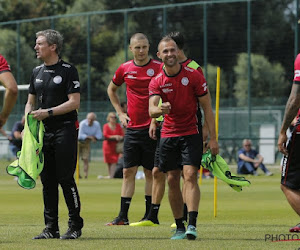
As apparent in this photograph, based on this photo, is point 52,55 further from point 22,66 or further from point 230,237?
point 22,66

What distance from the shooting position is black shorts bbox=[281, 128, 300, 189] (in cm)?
980

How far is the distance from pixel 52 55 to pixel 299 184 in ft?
9.82

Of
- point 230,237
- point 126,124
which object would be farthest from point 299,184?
point 126,124

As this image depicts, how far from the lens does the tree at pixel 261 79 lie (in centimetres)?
4738

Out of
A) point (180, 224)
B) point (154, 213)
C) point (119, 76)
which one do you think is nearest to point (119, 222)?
point (154, 213)

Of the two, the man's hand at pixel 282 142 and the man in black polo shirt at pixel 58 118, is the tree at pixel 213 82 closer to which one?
the man in black polo shirt at pixel 58 118

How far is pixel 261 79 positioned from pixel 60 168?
42.1m

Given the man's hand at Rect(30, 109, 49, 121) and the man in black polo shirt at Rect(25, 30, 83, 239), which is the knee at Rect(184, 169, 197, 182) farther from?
the man's hand at Rect(30, 109, 49, 121)

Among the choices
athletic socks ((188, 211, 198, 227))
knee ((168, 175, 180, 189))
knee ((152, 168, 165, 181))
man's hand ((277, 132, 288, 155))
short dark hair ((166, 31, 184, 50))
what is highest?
short dark hair ((166, 31, 184, 50))

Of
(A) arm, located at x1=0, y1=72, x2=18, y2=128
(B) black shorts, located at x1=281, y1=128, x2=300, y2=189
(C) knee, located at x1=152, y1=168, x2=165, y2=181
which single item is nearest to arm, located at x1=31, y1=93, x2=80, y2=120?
(A) arm, located at x1=0, y1=72, x2=18, y2=128

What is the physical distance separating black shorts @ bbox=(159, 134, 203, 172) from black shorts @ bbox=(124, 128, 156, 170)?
7.40ft

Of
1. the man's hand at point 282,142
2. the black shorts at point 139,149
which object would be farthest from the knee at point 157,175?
the man's hand at point 282,142

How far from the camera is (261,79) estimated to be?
5150 cm

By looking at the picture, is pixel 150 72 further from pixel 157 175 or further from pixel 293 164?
pixel 293 164
